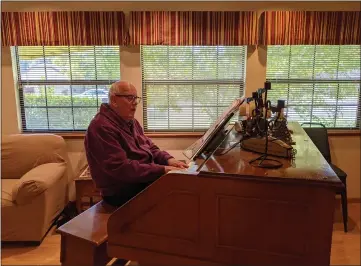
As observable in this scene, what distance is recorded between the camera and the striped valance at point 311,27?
3096mm

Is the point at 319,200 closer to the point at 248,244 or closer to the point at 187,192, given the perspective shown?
the point at 248,244

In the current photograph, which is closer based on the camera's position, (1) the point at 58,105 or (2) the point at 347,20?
(2) the point at 347,20

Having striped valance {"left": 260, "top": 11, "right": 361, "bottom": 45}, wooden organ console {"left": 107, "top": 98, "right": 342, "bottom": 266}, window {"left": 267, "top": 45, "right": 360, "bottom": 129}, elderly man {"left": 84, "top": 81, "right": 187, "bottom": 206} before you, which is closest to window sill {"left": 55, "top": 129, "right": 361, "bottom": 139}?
window {"left": 267, "top": 45, "right": 360, "bottom": 129}

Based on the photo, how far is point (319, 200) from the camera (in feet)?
4.61

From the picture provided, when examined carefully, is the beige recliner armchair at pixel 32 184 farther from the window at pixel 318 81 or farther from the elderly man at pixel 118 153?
the window at pixel 318 81

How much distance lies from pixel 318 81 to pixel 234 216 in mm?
2436

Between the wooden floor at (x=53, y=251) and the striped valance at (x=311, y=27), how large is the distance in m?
1.78

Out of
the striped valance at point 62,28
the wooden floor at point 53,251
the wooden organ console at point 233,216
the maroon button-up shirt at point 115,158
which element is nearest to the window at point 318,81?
the wooden floor at point 53,251

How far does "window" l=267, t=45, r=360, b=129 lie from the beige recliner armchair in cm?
228

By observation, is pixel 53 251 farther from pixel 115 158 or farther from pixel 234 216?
pixel 234 216

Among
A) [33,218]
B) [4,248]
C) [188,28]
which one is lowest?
[4,248]

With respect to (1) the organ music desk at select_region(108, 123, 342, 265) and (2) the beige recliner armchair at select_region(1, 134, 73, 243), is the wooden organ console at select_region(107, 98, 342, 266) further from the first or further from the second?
(2) the beige recliner armchair at select_region(1, 134, 73, 243)

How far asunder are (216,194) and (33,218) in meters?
1.86

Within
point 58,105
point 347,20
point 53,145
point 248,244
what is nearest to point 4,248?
point 53,145
